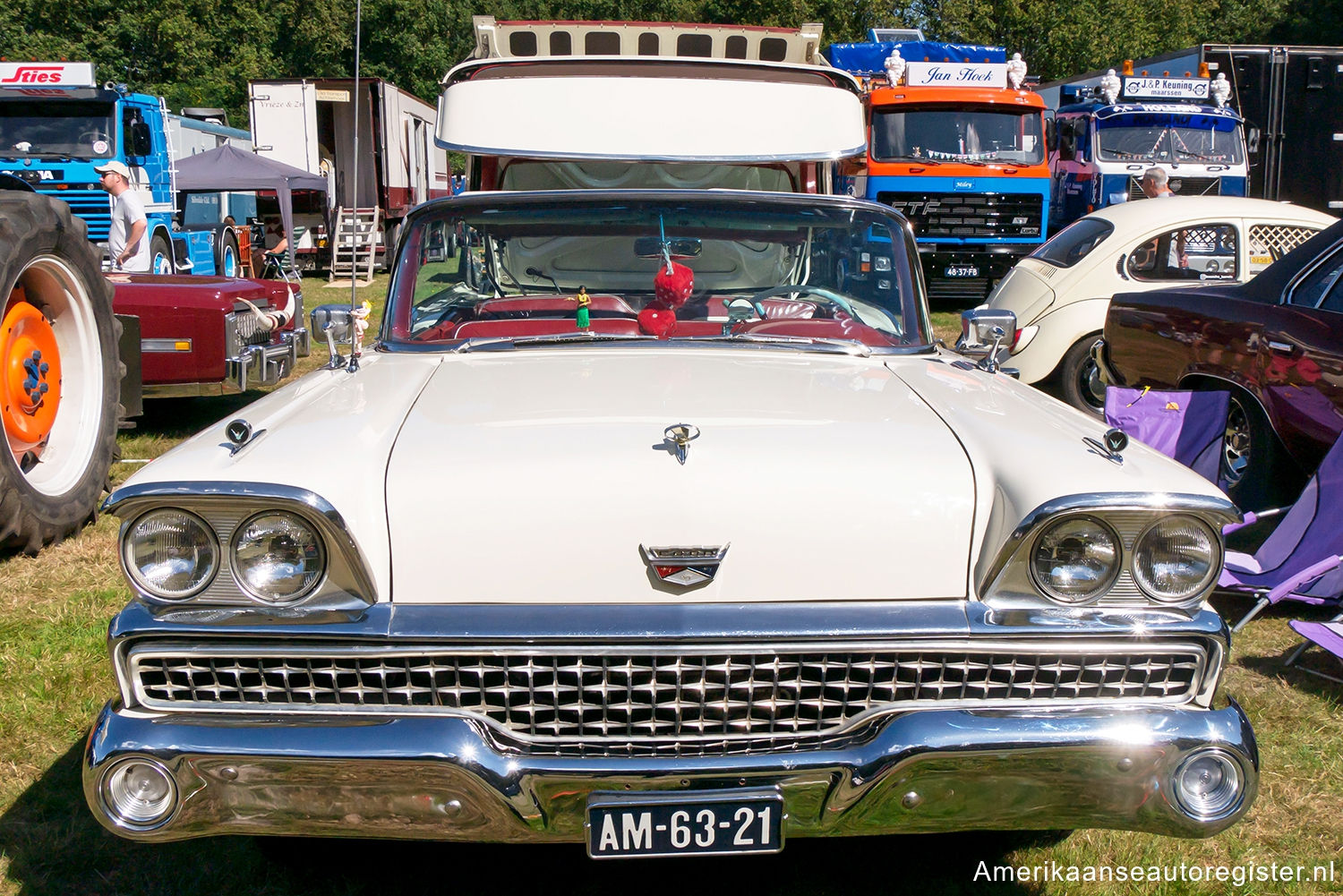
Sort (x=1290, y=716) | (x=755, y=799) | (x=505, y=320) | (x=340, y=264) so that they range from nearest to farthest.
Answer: (x=755, y=799), (x=505, y=320), (x=1290, y=716), (x=340, y=264)

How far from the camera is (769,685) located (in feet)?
7.39

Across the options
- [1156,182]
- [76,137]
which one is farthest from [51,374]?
[1156,182]

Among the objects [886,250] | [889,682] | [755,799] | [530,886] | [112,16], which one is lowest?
[530,886]

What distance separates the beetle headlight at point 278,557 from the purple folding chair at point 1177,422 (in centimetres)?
436

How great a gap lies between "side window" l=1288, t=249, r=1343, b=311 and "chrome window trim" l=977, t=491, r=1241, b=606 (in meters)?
3.17

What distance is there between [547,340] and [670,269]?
523 millimetres

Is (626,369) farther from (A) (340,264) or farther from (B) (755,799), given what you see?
(A) (340,264)

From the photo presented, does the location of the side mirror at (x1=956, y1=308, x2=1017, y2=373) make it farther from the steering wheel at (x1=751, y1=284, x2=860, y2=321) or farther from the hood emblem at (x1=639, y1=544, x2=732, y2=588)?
the hood emblem at (x1=639, y1=544, x2=732, y2=588)

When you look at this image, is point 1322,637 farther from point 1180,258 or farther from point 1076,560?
point 1180,258

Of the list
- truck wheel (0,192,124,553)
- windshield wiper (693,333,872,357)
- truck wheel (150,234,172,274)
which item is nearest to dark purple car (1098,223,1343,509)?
windshield wiper (693,333,872,357)

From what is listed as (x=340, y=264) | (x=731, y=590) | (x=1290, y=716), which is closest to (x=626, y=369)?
(x=731, y=590)

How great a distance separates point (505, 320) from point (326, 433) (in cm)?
118

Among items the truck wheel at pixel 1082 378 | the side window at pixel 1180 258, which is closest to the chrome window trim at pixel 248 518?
the truck wheel at pixel 1082 378

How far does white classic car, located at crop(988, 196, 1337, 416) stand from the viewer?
26.5ft
